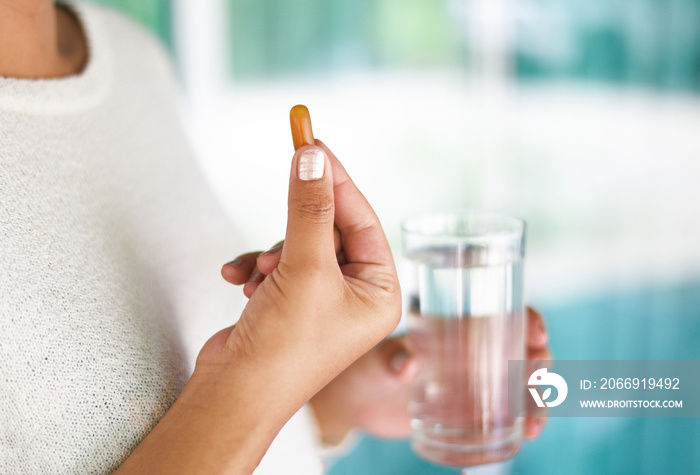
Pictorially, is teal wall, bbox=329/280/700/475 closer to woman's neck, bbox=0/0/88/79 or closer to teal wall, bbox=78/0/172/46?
woman's neck, bbox=0/0/88/79

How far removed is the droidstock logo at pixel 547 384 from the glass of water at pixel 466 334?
9 cm

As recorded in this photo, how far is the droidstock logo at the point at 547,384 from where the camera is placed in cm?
56

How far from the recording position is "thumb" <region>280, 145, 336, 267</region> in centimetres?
33

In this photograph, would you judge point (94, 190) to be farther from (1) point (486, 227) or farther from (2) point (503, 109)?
(2) point (503, 109)

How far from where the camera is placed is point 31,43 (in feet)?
1.55

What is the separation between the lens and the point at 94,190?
462mm

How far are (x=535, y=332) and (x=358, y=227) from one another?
0.78 feet

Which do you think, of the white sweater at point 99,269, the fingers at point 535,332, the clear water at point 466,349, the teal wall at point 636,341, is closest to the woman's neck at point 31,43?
the white sweater at point 99,269

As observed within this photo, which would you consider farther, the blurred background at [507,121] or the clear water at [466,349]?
the blurred background at [507,121]

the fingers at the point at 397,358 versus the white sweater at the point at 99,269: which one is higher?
the white sweater at the point at 99,269

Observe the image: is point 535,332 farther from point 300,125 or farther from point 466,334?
point 300,125

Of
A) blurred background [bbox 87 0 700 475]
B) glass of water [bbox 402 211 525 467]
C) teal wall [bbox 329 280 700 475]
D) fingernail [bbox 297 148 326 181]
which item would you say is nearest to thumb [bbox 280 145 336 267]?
fingernail [bbox 297 148 326 181]

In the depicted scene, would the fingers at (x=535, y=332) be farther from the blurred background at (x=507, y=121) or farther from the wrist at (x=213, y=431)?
the blurred background at (x=507, y=121)

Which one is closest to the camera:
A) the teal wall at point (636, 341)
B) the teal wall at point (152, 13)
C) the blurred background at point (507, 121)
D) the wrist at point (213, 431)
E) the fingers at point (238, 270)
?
the wrist at point (213, 431)
